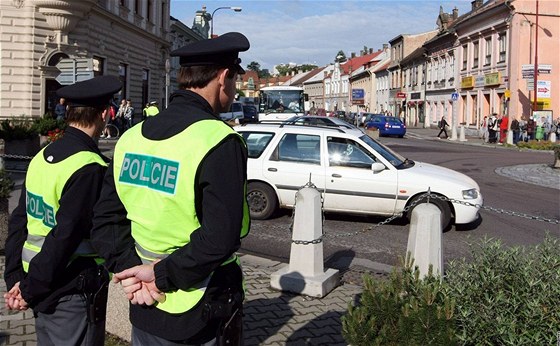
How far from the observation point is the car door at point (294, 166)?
9.55 metres

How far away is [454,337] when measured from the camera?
2605mm

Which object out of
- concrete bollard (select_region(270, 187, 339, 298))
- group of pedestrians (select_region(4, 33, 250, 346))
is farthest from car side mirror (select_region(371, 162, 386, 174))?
group of pedestrians (select_region(4, 33, 250, 346))

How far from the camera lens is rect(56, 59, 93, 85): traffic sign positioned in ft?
36.7

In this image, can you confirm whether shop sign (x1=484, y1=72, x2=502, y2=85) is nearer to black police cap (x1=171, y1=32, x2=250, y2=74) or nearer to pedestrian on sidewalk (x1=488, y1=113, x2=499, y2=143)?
pedestrian on sidewalk (x1=488, y1=113, x2=499, y2=143)

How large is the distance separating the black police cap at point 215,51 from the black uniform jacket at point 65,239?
0.83 meters

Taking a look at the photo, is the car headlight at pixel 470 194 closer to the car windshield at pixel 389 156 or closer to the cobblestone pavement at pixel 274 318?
the car windshield at pixel 389 156

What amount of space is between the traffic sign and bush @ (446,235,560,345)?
9.64 meters

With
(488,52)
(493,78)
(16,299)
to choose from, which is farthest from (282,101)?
(16,299)

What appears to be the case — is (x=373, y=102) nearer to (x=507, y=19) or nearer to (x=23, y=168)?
(x=507, y=19)

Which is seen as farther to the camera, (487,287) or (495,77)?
(495,77)

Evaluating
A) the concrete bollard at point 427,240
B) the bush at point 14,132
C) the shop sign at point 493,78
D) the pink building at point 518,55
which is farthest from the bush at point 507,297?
the shop sign at point 493,78

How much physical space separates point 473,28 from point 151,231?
1842 inches

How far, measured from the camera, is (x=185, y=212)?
2090 millimetres

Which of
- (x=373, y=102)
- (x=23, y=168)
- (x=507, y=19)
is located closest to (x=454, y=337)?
(x=23, y=168)
